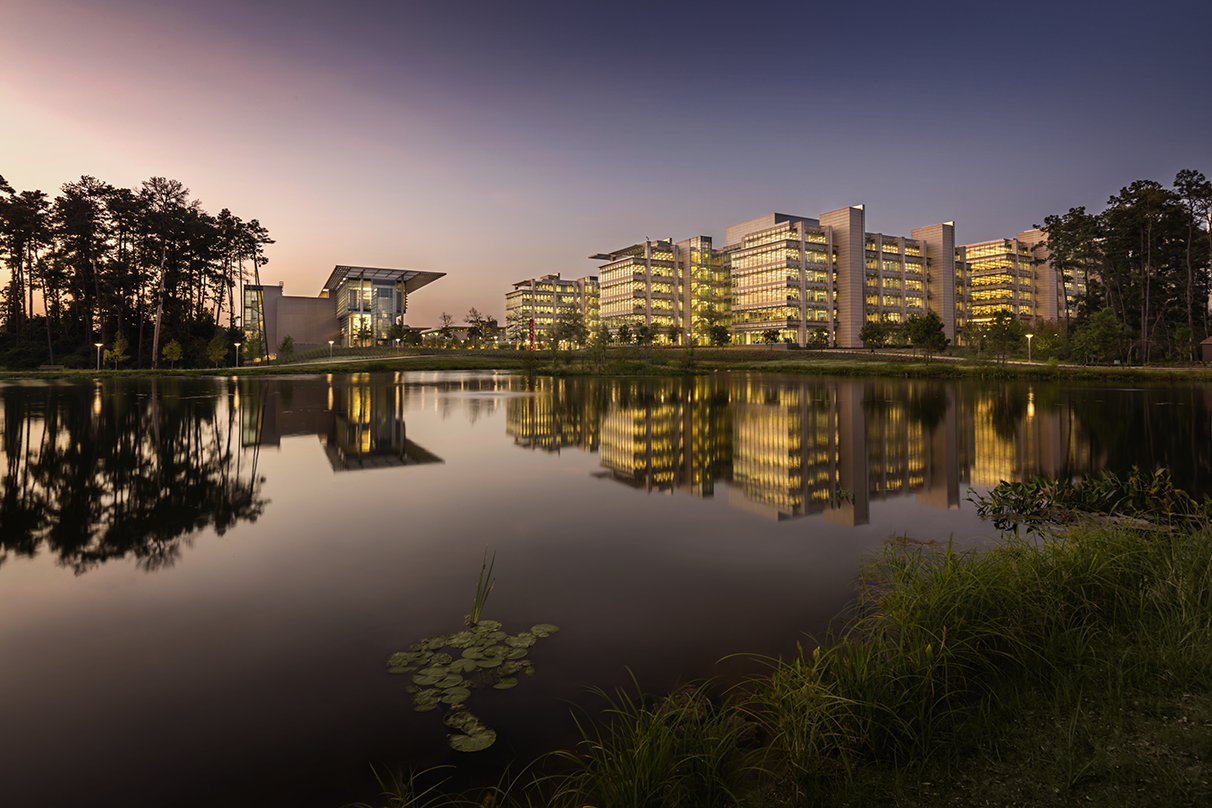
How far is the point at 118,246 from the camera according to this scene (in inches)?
2918

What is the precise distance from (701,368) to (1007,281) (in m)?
123

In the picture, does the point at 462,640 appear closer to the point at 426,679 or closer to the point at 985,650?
the point at 426,679

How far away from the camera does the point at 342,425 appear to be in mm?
22828

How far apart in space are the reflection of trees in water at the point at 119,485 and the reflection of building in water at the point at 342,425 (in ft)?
4.51

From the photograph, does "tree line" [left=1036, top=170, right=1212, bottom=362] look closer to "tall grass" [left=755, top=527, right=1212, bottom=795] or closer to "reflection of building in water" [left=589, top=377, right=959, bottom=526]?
"reflection of building in water" [left=589, top=377, right=959, bottom=526]

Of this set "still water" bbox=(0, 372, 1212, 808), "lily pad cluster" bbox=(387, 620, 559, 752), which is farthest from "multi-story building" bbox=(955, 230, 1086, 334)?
"lily pad cluster" bbox=(387, 620, 559, 752)

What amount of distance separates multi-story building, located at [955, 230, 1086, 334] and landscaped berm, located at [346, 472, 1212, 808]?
570ft

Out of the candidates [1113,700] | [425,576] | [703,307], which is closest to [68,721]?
[425,576]

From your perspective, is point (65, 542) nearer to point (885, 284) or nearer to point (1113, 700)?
point (1113, 700)

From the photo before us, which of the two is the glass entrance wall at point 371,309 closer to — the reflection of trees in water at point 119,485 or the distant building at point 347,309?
→ the distant building at point 347,309

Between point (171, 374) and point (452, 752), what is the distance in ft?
244

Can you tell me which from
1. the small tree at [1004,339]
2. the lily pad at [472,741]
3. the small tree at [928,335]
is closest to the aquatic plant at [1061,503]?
the lily pad at [472,741]

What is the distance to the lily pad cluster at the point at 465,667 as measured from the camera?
4.39m

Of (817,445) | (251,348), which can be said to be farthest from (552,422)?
(251,348)
